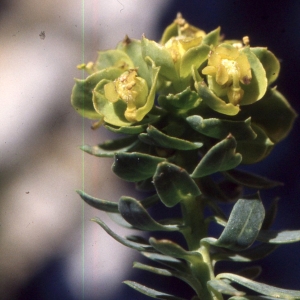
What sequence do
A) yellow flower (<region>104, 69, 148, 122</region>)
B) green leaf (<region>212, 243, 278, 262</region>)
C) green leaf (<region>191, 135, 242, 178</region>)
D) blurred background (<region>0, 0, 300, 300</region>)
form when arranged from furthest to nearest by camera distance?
1. blurred background (<region>0, 0, 300, 300</region>)
2. green leaf (<region>212, 243, 278, 262</region>)
3. yellow flower (<region>104, 69, 148, 122</region>)
4. green leaf (<region>191, 135, 242, 178</region>)

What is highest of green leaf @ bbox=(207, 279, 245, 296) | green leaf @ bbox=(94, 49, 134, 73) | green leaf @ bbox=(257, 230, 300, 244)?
green leaf @ bbox=(94, 49, 134, 73)

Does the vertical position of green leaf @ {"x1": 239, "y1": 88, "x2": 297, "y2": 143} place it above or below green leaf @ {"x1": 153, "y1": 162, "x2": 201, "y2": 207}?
above

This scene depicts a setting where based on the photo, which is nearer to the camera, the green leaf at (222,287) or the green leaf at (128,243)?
the green leaf at (222,287)

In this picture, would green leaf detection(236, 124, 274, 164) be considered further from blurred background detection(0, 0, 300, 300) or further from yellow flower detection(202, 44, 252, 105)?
blurred background detection(0, 0, 300, 300)

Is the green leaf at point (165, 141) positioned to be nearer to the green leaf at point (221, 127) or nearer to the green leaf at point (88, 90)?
the green leaf at point (221, 127)

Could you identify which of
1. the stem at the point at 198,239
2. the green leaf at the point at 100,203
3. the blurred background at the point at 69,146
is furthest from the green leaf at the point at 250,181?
the blurred background at the point at 69,146

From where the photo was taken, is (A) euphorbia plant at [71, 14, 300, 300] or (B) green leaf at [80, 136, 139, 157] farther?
(B) green leaf at [80, 136, 139, 157]

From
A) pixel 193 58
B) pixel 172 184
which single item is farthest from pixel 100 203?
pixel 193 58

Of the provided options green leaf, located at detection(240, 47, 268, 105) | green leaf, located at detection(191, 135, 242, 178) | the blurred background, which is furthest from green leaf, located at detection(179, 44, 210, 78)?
the blurred background

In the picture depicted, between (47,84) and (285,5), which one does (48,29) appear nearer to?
(47,84)
